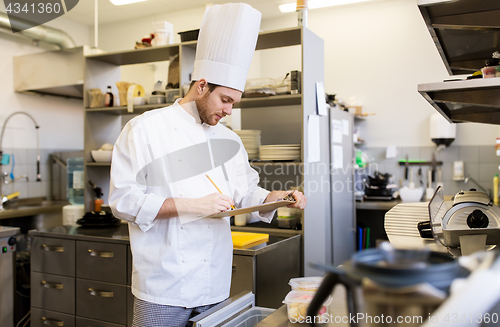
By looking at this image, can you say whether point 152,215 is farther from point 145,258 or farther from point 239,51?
point 239,51

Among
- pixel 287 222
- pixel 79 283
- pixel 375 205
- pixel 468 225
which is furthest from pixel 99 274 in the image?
pixel 375 205

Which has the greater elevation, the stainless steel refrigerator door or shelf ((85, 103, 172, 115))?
shelf ((85, 103, 172, 115))

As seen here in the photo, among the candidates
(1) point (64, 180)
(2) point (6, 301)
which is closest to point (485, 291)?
(2) point (6, 301)

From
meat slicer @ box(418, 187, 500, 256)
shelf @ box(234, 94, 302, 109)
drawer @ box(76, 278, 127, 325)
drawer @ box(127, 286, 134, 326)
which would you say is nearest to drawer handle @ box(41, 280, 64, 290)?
drawer @ box(76, 278, 127, 325)

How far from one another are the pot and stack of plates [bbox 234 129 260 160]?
2.53m

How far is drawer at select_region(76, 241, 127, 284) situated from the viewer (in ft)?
8.69

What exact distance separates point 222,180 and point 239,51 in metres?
0.59

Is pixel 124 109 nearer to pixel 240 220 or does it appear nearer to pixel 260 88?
pixel 260 88

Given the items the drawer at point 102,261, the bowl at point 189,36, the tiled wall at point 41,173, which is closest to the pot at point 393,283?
Answer: the drawer at point 102,261

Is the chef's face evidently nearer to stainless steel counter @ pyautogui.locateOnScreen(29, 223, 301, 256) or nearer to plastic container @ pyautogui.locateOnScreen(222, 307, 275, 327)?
plastic container @ pyautogui.locateOnScreen(222, 307, 275, 327)

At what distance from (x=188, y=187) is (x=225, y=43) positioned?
663 mm

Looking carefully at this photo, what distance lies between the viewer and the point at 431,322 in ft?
1.67

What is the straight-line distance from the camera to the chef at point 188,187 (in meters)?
1.54

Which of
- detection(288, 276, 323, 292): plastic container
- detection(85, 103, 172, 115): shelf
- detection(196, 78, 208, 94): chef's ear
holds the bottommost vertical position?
detection(288, 276, 323, 292): plastic container
